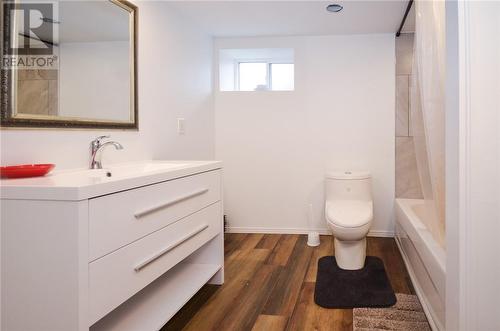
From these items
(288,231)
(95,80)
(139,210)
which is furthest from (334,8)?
(139,210)

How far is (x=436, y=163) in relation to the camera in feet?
6.00


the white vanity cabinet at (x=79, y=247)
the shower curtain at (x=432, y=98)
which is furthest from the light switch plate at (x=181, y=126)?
the shower curtain at (x=432, y=98)

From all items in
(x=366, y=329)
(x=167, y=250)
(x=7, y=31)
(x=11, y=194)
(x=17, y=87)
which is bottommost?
(x=366, y=329)

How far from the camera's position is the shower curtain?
173 cm

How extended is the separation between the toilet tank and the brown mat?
3.72ft

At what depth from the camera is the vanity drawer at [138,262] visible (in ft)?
4.00

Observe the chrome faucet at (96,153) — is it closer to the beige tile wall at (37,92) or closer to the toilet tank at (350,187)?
the beige tile wall at (37,92)

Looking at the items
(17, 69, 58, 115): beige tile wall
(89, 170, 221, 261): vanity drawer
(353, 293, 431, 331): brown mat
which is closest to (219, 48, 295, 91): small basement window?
(89, 170, 221, 261): vanity drawer

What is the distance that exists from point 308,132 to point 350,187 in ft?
2.54

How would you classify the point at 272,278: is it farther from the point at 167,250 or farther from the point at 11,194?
the point at 11,194

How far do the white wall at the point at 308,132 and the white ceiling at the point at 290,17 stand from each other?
8.0 inches

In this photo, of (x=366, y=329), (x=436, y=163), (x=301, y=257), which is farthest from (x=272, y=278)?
(x=436, y=163)

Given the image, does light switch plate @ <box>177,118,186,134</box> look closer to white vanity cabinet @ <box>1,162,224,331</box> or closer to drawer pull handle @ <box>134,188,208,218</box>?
drawer pull handle @ <box>134,188,208,218</box>

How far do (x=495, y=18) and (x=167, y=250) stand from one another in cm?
146
